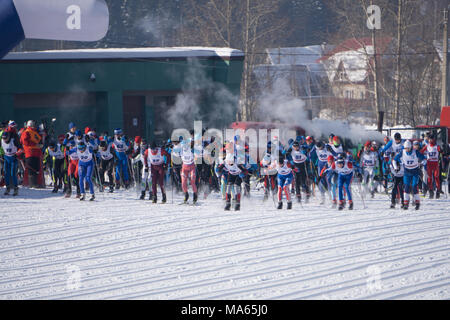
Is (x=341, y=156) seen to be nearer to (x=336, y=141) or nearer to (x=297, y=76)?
(x=336, y=141)

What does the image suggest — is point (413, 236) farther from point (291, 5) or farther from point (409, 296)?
point (291, 5)

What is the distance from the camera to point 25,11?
33.1 feet

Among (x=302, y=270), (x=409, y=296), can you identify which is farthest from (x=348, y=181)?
(x=409, y=296)

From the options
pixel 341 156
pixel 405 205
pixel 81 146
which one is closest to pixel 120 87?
pixel 81 146

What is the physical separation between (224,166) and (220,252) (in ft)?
14.1

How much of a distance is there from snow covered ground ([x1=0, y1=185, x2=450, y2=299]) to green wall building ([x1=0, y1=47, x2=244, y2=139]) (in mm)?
13464

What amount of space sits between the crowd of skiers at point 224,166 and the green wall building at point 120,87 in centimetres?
939

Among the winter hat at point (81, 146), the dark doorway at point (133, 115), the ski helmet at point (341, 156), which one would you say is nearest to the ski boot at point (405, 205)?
the ski helmet at point (341, 156)

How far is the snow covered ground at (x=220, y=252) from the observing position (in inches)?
359

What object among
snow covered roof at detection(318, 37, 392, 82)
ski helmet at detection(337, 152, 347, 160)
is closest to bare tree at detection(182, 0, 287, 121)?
snow covered roof at detection(318, 37, 392, 82)

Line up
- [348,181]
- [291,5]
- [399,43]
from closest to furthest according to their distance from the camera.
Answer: [348,181] < [399,43] < [291,5]

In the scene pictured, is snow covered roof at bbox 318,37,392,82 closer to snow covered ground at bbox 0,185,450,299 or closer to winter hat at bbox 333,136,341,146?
winter hat at bbox 333,136,341,146

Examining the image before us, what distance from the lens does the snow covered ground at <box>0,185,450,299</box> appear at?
912 cm

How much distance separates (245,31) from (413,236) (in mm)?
29835
